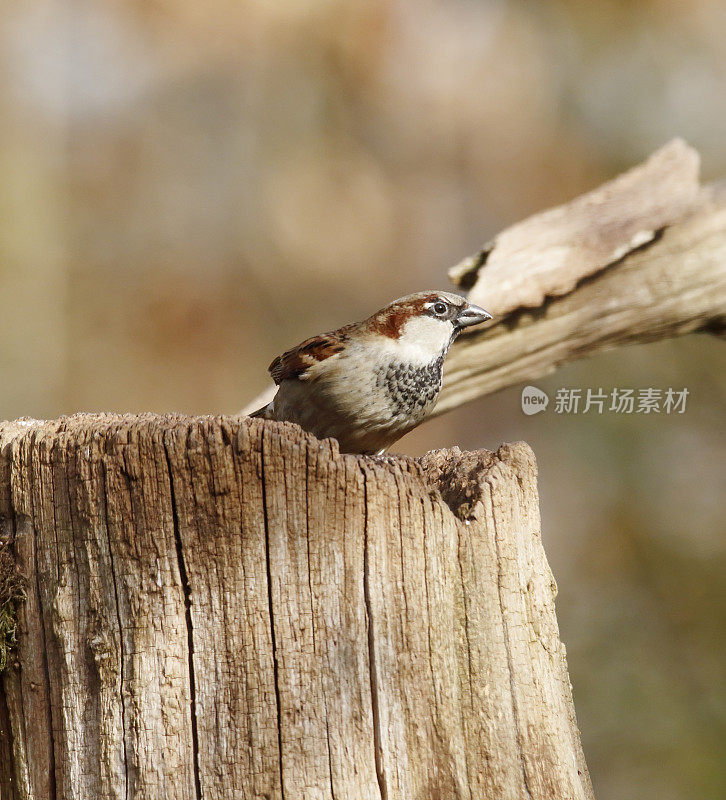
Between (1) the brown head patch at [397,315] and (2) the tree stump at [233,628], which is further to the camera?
(1) the brown head patch at [397,315]

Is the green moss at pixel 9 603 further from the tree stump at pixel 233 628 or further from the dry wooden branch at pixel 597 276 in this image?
the dry wooden branch at pixel 597 276

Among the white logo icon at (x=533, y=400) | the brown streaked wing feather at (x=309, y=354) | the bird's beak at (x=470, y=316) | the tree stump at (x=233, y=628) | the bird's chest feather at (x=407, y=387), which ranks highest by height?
the white logo icon at (x=533, y=400)

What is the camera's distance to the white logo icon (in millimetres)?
5449

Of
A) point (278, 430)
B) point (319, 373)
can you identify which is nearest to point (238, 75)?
point (319, 373)

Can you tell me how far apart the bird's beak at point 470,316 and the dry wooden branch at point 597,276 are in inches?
8.1

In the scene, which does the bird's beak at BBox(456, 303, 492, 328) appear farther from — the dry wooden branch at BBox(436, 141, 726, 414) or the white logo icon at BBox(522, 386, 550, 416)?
the white logo icon at BBox(522, 386, 550, 416)

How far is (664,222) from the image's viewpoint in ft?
10.5

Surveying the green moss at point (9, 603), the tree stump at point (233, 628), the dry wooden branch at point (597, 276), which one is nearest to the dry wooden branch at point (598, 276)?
the dry wooden branch at point (597, 276)

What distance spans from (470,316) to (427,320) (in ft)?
0.45

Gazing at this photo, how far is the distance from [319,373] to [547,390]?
124 inches

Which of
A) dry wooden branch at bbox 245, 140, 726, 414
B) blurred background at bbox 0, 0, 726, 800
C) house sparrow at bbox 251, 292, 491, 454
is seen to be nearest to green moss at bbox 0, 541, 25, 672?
house sparrow at bbox 251, 292, 491, 454

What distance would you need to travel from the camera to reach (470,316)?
2.77m

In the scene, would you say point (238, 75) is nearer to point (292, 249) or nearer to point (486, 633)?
point (292, 249)

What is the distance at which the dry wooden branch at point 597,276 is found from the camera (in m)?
3.04
